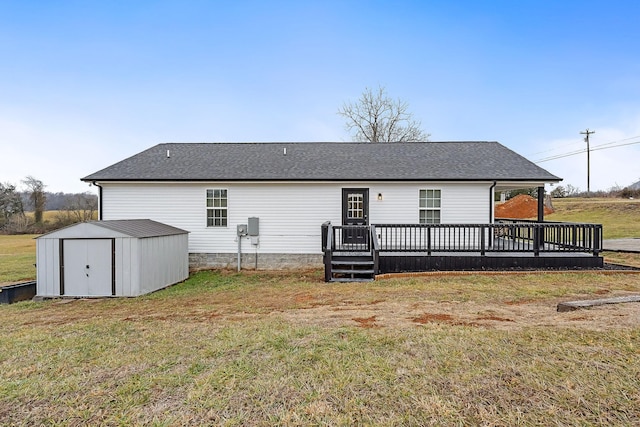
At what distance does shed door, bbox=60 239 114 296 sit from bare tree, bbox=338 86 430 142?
2214 centimetres

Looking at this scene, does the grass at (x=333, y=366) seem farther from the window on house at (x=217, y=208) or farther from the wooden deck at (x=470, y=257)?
the window on house at (x=217, y=208)

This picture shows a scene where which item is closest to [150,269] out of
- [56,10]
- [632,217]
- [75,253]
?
[75,253]

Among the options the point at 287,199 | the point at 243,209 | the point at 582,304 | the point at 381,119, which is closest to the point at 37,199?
the point at 243,209

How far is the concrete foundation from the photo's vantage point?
11773 mm

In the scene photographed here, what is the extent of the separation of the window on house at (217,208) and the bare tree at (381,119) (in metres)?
18.1

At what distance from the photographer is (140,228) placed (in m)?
9.61

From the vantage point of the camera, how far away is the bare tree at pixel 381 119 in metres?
27.4

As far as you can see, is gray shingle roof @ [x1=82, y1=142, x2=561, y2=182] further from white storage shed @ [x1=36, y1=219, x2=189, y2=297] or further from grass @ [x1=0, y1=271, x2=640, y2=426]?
grass @ [x1=0, y1=271, x2=640, y2=426]

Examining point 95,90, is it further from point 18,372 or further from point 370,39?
point 18,372

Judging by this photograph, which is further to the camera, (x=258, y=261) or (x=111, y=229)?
(x=258, y=261)

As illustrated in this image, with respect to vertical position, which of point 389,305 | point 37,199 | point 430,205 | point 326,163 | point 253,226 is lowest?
point 389,305

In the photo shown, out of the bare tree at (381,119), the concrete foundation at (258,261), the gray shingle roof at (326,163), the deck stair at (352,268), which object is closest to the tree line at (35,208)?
the gray shingle roof at (326,163)

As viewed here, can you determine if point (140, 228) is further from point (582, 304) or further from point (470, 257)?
point (582, 304)

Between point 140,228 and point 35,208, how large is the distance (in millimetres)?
35250
